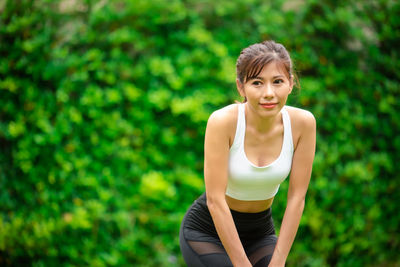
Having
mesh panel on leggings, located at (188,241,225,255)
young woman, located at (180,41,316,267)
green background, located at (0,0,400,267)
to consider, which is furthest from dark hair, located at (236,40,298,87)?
green background, located at (0,0,400,267)

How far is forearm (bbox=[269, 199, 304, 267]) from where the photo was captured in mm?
2545

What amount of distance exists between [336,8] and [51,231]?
360 centimetres

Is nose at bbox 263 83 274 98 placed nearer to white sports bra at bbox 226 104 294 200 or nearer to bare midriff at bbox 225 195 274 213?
white sports bra at bbox 226 104 294 200

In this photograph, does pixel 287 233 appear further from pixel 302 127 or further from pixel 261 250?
pixel 302 127

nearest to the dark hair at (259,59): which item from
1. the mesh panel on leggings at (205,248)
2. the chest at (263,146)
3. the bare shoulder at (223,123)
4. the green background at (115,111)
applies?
the bare shoulder at (223,123)

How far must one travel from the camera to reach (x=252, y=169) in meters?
2.49

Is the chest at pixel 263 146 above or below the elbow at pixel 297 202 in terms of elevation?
above

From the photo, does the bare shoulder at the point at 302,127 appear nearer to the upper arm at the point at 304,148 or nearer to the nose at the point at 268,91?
the upper arm at the point at 304,148

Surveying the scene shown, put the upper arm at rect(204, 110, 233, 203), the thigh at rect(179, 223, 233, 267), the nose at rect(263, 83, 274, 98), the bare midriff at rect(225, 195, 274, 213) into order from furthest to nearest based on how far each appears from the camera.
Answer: the bare midriff at rect(225, 195, 274, 213) → the thigh at rect(179, 223, 233, 267) → the upper arm at rect(204, 110, 233, 203) → the nose at rect(263, 83, 274, 98)

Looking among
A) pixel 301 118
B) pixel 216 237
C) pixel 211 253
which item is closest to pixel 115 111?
pixel 216 237

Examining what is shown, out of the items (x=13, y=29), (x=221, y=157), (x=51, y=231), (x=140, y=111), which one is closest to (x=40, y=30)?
(x=13, y=29)

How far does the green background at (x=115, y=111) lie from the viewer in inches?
171

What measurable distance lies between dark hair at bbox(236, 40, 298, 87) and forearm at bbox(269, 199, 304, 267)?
0.73 metres

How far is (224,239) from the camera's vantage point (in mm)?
2477
